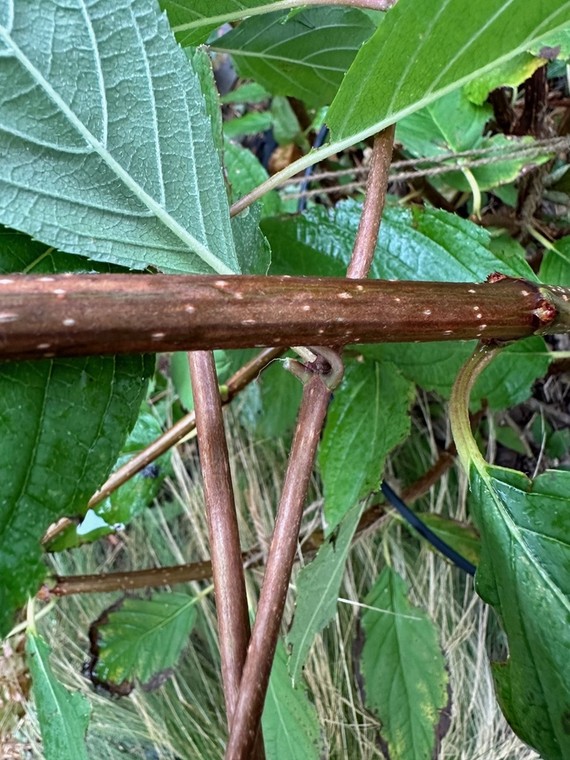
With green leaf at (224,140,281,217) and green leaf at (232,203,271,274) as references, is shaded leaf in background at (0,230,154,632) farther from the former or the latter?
green leaf at (224,140,281,217)

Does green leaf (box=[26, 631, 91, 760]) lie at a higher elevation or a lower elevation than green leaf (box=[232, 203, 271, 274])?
lower

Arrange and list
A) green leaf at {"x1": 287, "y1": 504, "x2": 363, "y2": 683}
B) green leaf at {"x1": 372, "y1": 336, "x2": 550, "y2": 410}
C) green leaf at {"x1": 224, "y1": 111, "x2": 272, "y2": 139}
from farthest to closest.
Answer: green leaf at {"x1": 224, "y1": 111, "x2": 272, "y2": 139}, green leaf at {"x1": 372, "y1": 336, "x2": 550, "y2": 410}, green leaf at {"x1": 287, "y1": 504, "x2": 363, "y2": 683}

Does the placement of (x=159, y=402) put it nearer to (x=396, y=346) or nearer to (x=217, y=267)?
(x=396, y=346)

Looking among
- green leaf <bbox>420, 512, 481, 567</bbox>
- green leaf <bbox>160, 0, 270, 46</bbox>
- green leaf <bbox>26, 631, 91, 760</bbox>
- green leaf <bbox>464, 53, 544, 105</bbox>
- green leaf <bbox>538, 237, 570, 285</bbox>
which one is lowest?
green leaf <bbox>26, 631, 91, 760</bbox>

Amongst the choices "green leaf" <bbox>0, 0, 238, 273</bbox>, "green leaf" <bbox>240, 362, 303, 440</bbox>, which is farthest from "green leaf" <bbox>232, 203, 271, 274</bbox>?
"green leaf" <bbox>240, 362, 303, 440</bbox>

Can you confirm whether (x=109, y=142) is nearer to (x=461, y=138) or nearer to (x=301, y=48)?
(x=301, y=48)

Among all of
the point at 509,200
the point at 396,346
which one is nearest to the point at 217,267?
the point at 396,346

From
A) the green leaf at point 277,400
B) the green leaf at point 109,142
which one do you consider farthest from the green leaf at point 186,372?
the green leaf at point 109,142

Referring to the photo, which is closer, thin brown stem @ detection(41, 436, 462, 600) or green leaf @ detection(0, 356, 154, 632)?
green leaf @ detection(0, 356, 154, 632)

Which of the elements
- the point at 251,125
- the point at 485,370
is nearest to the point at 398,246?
the point at 485,370
